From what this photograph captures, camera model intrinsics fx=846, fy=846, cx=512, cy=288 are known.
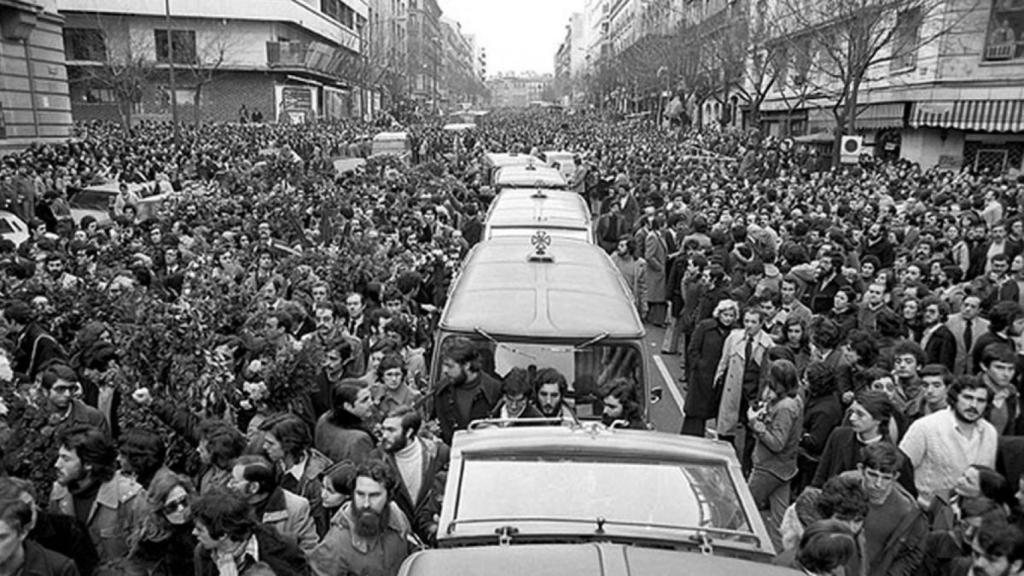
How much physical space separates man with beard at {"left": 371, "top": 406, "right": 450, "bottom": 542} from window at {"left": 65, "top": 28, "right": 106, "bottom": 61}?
61586mm

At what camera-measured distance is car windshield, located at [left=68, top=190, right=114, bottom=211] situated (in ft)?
61.0

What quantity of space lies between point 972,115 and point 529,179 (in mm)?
18097

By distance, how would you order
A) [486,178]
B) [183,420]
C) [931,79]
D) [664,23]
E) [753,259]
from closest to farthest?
[183,420], [753,259], [486,178], [931,79], [664,23]

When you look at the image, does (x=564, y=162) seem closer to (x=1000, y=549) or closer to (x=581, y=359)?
(x=581, y=359)

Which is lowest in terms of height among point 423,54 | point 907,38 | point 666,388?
point 666,388

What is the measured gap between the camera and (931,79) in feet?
94.4

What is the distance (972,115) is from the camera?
27016 mm

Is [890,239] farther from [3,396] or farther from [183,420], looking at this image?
[3,396]

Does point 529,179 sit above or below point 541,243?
below

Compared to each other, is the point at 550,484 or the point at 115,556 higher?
the point at 550,484

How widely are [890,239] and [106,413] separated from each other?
10114 millimetres

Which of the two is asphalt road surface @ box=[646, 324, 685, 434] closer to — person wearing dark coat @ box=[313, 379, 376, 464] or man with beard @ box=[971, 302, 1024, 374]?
man with beard @ box=[971, 302, 1024, 374]

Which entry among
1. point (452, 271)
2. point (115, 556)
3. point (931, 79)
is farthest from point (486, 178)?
point (115, 556)

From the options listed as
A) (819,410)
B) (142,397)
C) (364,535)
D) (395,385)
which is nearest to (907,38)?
(819,410)
